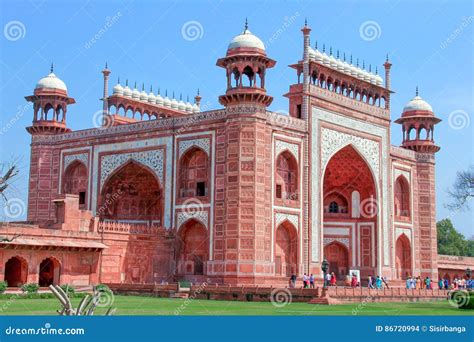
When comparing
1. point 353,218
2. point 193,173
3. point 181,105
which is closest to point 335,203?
point 353,218

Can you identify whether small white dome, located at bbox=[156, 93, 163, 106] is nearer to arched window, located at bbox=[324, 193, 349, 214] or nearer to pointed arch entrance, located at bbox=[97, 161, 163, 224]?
pointed arch entrance, located at bbox=[97, 161, 163, 224]

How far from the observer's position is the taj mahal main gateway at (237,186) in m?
23.6

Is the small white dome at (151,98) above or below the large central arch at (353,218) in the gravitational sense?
above

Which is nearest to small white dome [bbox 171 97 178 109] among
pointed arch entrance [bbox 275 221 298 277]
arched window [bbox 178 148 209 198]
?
arched window [bbox 178 148 209 198]

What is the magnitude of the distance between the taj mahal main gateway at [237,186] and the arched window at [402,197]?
69mm

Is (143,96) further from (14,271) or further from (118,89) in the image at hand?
(14,271)

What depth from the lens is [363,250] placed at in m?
30.2

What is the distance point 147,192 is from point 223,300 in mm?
10981

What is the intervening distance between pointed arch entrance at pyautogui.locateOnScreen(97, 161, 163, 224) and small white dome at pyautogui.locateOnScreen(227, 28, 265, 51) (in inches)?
266

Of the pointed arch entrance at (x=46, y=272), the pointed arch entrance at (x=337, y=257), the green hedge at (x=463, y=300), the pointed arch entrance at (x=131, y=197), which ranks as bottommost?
the green hedge at (x=463, y=300)

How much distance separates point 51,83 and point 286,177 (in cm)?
1061

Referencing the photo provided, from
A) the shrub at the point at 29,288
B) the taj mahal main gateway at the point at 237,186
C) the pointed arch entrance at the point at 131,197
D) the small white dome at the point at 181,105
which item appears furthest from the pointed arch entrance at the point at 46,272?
the small white dome at the point at 181,105

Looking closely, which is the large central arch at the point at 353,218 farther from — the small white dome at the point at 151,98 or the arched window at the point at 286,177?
the small white dome at the point at 151,98
